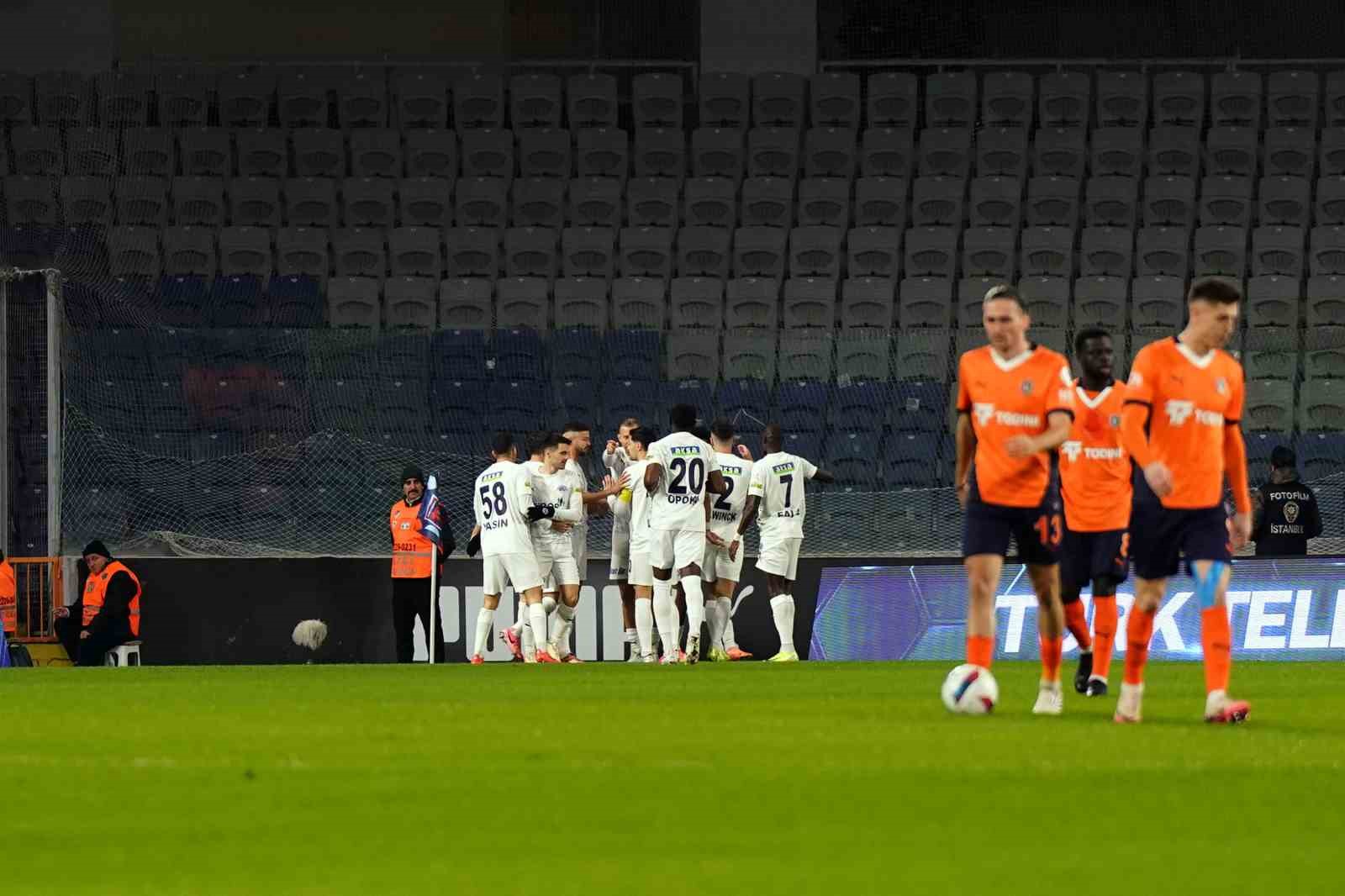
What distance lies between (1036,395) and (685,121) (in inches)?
840

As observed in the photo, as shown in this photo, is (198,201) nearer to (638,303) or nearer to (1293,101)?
(638,303)

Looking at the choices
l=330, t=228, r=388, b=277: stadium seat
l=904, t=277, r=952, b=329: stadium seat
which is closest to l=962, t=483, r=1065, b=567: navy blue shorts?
l=904, t=277, r=952, b=329: stadium seat

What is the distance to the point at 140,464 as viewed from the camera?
23.0 m

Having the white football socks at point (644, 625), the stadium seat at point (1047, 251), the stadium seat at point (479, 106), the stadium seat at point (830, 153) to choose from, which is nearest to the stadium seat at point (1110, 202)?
the stadium seat at point (1047, 251)

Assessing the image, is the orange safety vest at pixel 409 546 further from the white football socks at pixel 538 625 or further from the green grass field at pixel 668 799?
the green grass field at pixel 668 799

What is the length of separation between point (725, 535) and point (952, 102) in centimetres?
1134

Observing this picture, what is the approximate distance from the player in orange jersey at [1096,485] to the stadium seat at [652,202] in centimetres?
1552

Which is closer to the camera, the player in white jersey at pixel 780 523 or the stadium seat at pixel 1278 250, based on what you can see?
the player in white jersey at pixel 780 523

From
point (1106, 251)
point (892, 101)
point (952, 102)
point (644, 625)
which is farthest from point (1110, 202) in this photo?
point (644, 625)

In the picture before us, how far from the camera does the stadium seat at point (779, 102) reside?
30.4 meters

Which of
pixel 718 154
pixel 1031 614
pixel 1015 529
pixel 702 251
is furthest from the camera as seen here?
pixel 718 154

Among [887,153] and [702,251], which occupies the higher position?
[887,153]

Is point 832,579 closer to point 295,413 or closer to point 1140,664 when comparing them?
point 295,413

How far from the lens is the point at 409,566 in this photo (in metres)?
22.5
